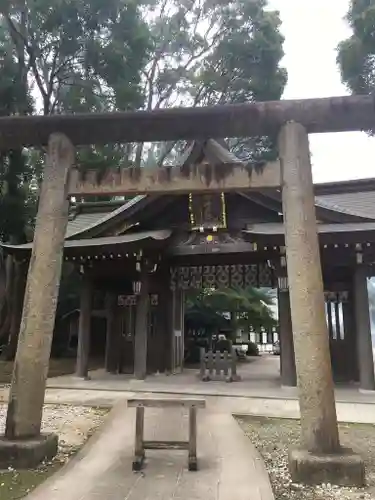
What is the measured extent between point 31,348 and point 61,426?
7.99ft

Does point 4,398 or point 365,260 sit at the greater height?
point 365,260

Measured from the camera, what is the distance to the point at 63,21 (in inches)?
537

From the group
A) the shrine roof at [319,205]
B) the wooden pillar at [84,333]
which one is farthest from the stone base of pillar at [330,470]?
the wooden pillar at [84,333]

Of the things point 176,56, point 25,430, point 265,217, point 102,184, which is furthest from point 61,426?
point 176,56

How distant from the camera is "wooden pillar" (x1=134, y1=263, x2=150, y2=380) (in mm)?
11224

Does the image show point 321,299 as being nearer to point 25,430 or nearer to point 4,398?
point 25,430

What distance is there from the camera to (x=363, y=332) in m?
10.1

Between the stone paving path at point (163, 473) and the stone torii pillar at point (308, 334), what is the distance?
60cm

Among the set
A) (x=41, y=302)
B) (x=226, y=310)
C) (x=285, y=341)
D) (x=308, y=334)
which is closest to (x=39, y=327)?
(x=41, y=302)

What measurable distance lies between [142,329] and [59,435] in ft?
17.9

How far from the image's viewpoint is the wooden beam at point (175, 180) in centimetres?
517

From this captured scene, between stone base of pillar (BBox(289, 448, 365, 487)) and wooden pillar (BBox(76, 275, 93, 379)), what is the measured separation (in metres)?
8.75

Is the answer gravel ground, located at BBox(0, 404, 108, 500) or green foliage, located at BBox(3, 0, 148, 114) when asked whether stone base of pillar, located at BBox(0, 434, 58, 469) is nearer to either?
gravel ground, located at BBox(0, 404, 108, 500)

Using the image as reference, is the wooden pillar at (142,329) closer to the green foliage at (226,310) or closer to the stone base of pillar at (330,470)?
the stone base of pillar at (330,470)
